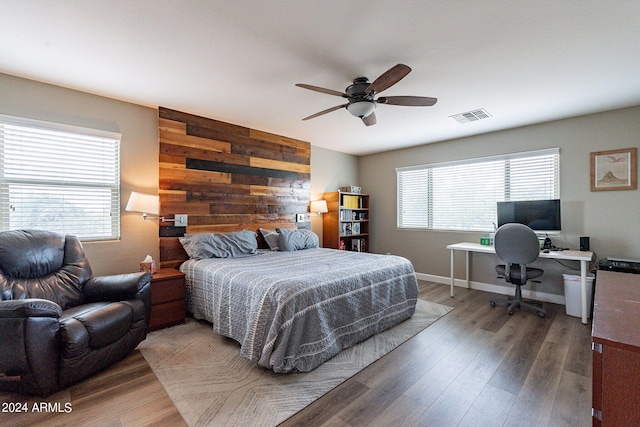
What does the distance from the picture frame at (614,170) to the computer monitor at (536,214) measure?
1.65 feet

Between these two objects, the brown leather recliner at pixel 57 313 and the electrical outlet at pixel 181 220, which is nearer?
the brown leather recliner at pixel 57 313

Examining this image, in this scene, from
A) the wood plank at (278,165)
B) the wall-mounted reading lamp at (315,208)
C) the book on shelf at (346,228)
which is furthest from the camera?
the book on shelf at (346,228)

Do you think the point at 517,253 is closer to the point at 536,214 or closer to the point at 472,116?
the point at 536,214

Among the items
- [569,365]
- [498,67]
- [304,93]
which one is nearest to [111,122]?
[304,93]

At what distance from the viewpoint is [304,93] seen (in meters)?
2.99

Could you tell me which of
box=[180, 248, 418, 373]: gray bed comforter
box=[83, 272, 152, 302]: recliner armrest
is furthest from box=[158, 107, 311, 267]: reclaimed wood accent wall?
box=[83, 272, 152, 302]: recliner armrest

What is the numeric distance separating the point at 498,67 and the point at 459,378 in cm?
263

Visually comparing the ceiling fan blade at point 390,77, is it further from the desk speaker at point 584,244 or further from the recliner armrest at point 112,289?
the desk speaker at point 584,244

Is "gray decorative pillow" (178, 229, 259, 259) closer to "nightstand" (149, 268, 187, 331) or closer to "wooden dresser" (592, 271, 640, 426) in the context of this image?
"nightstand" (149, 268, 187, 331)

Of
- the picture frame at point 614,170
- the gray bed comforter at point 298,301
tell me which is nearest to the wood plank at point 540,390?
the gray bed comforter at point 298,301

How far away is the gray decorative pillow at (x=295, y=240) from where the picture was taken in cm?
405

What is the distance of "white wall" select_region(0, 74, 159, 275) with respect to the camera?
8.75ft

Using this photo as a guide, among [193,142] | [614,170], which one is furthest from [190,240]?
[614,170]

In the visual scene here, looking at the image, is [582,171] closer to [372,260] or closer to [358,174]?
[372,260]
